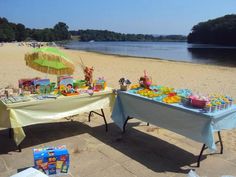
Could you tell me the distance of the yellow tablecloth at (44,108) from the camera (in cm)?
398

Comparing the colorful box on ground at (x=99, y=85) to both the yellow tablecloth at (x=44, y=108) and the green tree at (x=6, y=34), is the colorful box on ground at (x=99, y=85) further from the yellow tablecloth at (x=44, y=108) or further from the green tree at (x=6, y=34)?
the green tree at (x=6, y=34)

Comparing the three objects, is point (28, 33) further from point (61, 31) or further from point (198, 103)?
→ point (198, 103)

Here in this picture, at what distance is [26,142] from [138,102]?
1956 mm

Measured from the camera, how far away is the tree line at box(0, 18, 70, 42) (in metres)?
92.1

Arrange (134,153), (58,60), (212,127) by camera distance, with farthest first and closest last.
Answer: (58,60), (134,153), (212,127)

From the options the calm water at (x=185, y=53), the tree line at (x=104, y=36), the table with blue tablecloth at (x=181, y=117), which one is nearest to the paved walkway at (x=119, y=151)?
the table with blue tablecloth at (x=181, y=117)

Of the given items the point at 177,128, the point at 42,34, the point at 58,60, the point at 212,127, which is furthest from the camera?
the point at 42,34

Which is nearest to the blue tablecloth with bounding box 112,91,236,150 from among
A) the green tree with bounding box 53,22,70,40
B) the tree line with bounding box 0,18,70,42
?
the tree line with bounding box 0,18,70,42

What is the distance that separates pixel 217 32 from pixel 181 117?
308 feet

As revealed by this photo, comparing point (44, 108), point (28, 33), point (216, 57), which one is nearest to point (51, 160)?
point (44, 108)

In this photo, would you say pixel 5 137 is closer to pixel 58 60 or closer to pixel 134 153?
pixel 58 60

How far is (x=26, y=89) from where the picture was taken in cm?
476

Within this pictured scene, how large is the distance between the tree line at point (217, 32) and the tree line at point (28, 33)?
61816mm

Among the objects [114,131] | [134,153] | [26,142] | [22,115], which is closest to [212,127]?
[134,153]
